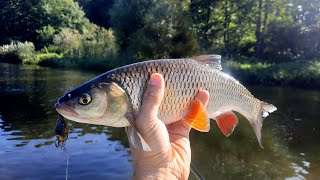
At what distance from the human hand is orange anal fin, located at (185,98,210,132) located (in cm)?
7

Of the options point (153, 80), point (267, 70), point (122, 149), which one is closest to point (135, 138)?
point (153, 80)

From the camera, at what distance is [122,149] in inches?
577

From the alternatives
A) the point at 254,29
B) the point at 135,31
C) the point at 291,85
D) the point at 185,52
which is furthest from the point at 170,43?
the point at 254,29

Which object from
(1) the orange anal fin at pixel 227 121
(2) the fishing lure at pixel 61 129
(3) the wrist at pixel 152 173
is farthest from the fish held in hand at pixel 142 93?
(2) the fishing lure at pixel 61 129

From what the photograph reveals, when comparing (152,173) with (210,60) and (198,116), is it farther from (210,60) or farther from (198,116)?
(210,60)

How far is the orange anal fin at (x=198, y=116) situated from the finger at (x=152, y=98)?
1.46 feet

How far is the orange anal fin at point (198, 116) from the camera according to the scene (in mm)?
3332

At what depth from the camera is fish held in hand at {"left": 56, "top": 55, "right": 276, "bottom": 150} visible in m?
3.00

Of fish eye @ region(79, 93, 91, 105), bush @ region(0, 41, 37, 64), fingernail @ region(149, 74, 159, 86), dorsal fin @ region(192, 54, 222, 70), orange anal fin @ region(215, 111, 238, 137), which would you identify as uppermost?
dorsal fin @ region(192, 54, 222, 70)

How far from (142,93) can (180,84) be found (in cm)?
39

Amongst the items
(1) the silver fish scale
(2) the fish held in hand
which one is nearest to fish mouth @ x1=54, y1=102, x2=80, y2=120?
→ (2) the fish held in hand

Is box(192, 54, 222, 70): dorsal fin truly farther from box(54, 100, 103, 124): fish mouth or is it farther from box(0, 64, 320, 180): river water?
box(0, 64, 320, 180): river water

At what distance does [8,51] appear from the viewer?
2387 inches

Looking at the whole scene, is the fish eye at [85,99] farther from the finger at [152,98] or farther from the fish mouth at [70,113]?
the finger at [152,98]
